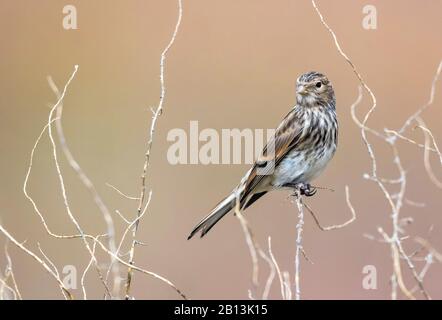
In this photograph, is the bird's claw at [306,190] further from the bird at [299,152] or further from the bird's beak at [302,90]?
the bird's beak at [302,90]

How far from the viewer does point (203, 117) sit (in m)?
10.8

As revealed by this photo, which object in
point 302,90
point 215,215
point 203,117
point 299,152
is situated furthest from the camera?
point 203,117

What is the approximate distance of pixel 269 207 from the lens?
977 centimetres

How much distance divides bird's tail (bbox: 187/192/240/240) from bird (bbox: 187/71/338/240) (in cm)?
10

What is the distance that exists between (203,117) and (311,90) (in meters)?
4.24

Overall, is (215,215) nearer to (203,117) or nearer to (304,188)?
(304,188)

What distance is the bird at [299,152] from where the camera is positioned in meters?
6.41

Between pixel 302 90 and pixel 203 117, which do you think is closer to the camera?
pixel 302 90

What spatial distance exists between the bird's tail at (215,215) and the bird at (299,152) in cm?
10

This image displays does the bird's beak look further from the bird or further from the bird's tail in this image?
the bird's tail

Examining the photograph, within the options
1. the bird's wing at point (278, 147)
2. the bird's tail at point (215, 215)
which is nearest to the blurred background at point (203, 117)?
the bird's wing at point (278, 147)

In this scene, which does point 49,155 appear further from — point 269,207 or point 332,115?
point 332,115

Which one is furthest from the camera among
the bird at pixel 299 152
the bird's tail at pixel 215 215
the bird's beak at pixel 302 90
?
the bird's beak at pixel 302 90

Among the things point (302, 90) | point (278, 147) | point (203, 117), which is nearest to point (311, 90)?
point (302, 90)
